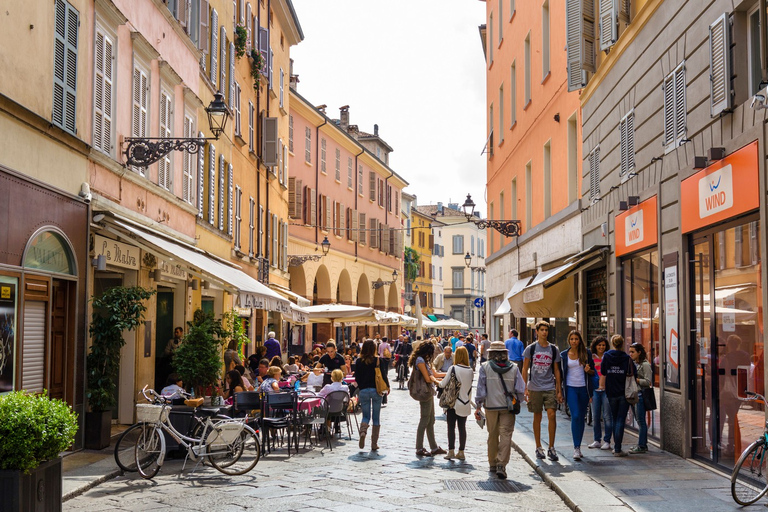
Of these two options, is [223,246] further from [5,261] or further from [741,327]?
[741,327]

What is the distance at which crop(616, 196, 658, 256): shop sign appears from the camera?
12906mm

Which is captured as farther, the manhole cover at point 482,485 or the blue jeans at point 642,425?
the blue jeans at point 642,425

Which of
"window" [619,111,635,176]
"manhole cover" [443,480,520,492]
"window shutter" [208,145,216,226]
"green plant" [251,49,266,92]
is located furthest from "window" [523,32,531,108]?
"manhole cover" [443,480,520,492]

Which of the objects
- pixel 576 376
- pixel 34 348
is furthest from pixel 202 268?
pixel 576 376

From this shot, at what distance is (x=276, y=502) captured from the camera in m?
8.82

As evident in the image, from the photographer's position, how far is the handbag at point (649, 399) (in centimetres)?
1239

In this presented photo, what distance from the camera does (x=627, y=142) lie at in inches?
564

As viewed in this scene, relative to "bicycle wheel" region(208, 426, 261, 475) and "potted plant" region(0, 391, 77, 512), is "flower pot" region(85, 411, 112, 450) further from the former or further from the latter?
"potted plant" region(0, 391, 77, 512)

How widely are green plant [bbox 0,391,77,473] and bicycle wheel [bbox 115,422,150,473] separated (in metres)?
3.26

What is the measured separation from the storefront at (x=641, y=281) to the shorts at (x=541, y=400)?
1.85 meters

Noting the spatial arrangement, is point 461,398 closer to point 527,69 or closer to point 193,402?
point 193,402

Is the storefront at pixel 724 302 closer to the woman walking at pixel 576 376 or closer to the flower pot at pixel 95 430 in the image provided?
Result: the woman walking at pixel 576 376

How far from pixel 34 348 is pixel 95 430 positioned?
5.29 ft

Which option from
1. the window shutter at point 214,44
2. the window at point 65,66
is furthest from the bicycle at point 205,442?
the window shutter at point 214,44
